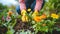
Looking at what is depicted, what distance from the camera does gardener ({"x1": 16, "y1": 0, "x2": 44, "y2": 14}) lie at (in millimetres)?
2035

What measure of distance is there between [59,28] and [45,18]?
173mm

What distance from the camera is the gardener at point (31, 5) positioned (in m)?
2.04

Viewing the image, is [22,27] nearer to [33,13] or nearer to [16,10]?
[33,13]

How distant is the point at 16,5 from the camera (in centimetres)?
224

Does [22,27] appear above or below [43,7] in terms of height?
below

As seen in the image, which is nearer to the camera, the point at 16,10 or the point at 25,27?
the point at 25,27

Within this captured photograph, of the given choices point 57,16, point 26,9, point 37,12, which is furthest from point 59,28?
point 26,9

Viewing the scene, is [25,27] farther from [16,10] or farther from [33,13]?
[16,10]

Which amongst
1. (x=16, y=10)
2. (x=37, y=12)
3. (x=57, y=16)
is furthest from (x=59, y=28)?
(x=16, y=10)

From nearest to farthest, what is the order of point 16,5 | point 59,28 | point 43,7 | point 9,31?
point 59,28 < point 9,31 < point 43,7 < point 16,5

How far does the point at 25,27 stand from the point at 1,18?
13.9 inches

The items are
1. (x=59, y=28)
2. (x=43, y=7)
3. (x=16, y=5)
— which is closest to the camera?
(x=59, y=28)

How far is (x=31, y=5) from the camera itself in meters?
2.09

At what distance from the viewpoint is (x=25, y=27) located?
1903 millimetres
